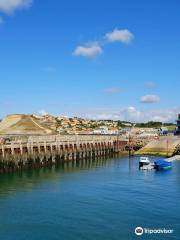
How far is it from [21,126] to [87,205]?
137 m

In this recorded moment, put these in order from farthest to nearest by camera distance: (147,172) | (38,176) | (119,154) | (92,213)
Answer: (119,154)
(147,172)
(38,176)
(92,213)

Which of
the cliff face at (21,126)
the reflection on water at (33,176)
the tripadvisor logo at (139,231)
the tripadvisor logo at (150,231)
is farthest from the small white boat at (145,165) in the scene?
the cliff face at (21,126)

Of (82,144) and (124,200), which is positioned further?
(82,144)

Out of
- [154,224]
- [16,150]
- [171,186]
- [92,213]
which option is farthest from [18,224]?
[16,150]

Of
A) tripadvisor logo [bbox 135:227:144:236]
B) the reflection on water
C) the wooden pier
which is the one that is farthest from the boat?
tripadvisor logo [bbox 135:227:144:236]

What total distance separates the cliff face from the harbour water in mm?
99108

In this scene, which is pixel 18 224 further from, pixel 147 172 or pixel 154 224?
pixel 147 172

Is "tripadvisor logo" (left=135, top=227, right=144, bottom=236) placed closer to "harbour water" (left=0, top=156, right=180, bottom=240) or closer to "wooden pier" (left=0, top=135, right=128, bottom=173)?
"harbour water" (left=0, top=156, right=180, bottom=240)

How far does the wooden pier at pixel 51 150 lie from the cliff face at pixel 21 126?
170 ft

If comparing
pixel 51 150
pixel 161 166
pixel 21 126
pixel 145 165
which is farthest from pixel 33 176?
pixel 21 126

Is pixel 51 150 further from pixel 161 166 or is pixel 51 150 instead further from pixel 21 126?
pixel 21 126

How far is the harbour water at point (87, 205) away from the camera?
4019 centimetres

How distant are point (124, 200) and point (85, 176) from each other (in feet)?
80.5

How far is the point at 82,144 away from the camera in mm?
117562
